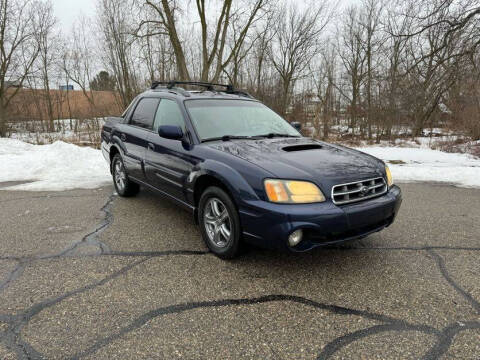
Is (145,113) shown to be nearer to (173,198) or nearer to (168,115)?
(168,115)

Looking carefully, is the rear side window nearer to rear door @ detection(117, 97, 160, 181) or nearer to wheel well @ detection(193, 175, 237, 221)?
rear door @ detection(117, 97, 160, 181)

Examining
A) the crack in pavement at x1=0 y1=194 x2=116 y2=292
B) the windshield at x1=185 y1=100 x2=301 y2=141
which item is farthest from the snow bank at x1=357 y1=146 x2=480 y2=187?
the crack in pavement at x1=0 y1=194 x2=116 y2=292

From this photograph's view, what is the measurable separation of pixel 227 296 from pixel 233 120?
2.13 meters

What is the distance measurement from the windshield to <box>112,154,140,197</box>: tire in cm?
204

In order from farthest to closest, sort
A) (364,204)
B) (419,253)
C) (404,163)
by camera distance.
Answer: (404,163), (419,253), (364,204)

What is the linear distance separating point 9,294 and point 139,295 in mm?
1046

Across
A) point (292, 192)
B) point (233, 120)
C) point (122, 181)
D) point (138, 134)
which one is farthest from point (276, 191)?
point (122, 181)

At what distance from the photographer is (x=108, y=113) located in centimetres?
2147

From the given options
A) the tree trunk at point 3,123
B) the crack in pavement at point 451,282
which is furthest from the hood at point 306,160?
the tree trunk at point 3,123

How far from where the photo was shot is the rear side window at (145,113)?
4.36 metres

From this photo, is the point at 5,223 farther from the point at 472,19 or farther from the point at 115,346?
the point at 472,19

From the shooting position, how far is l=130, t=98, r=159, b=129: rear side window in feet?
14.3

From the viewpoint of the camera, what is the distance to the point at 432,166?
8633 mm

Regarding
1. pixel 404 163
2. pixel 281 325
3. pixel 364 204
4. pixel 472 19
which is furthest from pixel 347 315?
pixel 472 19
